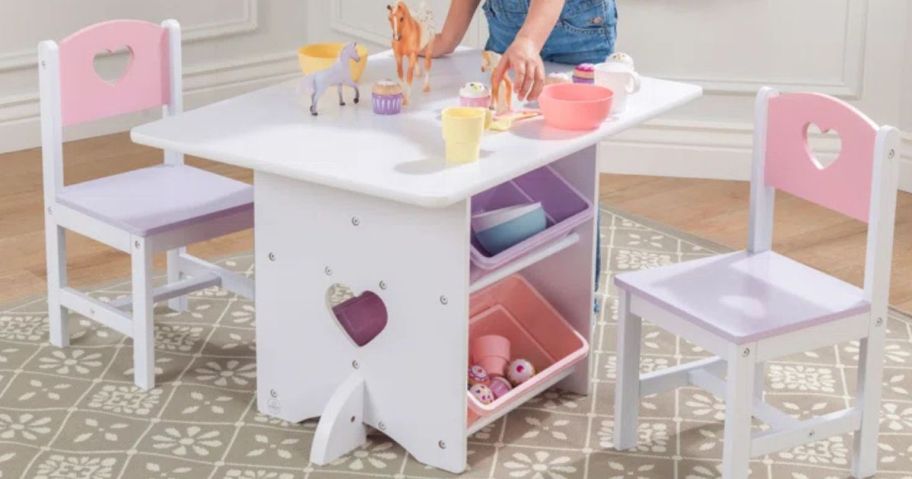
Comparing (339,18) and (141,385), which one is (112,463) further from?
(339,18)

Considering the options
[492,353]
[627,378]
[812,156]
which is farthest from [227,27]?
[812,156]

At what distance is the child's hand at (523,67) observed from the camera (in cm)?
256

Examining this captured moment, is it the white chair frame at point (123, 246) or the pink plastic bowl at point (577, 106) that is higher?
the pink plastic bowl at point (577, 106)

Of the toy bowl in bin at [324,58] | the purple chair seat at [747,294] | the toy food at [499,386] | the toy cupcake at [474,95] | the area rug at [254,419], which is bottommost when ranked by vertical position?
the area rug at [254,419]

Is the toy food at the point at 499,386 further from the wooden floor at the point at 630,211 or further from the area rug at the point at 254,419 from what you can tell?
the wooden floor at the point at 630,211

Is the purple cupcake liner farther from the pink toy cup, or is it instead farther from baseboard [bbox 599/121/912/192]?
baseboard [bbox 599/121/912/192]

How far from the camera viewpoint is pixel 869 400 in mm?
2430

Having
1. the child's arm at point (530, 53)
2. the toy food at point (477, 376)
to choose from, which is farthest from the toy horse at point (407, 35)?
the toy food at point (477, 376)

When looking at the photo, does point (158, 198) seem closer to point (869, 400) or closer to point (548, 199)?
point (548, 199)

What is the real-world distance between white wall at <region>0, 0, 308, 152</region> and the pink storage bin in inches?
72.7

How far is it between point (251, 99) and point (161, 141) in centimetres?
29

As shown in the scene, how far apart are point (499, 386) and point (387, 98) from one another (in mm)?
526

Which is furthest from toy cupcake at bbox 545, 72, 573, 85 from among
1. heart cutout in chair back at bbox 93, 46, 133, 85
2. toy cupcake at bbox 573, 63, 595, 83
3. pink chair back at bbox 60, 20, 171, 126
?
heart cutout in chair back at bbox 93, 46, 133, 85

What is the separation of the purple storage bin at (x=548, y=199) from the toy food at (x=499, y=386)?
0.79 ft
